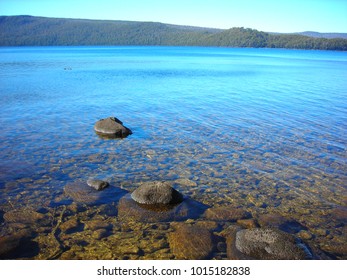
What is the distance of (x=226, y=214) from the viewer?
30.9 feet

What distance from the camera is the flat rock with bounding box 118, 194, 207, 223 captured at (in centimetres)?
920

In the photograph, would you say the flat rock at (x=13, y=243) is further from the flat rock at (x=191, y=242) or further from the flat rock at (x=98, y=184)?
the flat rock at (x=191, y=242)

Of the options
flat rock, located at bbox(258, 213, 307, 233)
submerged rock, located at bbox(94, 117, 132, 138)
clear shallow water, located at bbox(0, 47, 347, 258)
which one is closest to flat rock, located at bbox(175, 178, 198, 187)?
clear shallow water, located at bbox(0, 47, 347, 258)

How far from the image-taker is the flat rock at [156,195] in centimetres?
987

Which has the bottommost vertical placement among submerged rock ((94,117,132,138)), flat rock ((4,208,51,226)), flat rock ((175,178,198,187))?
flat rock ((4,208,51,226))

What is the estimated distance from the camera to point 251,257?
732 centimetres

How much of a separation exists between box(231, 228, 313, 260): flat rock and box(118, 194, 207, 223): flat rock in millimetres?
1993

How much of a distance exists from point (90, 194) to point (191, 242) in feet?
14.0

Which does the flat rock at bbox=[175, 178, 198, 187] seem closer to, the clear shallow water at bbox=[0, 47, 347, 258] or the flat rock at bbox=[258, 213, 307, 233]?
the clear shallow water at bbox=[0, 47, 347, 258]

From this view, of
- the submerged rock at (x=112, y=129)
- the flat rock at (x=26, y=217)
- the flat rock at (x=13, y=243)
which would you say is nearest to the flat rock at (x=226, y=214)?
the flat rock at (x=26, y=217)

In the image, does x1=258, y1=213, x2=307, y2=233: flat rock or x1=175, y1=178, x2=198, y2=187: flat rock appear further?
x1=175, y1=178, x2=198, y2=187: flat rock

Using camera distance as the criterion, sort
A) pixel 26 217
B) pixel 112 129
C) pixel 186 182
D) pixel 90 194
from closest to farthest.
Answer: pixel 26 217 → pixel 90 194 → pixel 186 182 → pixel 112 129

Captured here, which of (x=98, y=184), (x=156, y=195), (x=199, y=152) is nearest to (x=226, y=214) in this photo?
(x=156, y=195)

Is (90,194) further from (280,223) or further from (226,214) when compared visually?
(280,223)
